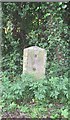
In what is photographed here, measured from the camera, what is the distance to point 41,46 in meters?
1.98

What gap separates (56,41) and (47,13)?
6.6 inches

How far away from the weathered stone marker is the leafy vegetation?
25 mm

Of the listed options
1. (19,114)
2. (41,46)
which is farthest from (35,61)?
(19,114)

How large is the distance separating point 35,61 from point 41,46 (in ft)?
0.36

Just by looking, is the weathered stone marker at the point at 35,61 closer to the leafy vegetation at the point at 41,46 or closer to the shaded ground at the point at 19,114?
the leafy vegetation at the point at 41,46

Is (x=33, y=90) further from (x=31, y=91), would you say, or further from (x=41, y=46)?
(x=41, y=46)

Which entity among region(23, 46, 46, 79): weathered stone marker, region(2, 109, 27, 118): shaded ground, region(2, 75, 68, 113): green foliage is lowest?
region(2, 109, 27, 118): shaded ground

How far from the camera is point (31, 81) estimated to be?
77.5 inches

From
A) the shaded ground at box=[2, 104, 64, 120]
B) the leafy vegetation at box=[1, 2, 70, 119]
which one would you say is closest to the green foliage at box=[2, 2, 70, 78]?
the leafy vegetation at box=[1, 2, 70, 119]

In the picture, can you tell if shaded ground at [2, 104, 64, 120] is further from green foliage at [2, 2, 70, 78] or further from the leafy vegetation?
green foliage at [2, 2, 70, 78]

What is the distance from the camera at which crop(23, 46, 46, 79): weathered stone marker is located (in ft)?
6.59

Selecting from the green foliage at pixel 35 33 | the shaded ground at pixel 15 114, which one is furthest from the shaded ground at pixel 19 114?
the green foliage at pixel 35 33

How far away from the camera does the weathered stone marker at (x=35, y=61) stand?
2010 mm

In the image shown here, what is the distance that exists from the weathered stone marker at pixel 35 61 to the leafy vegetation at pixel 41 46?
0.08ft
